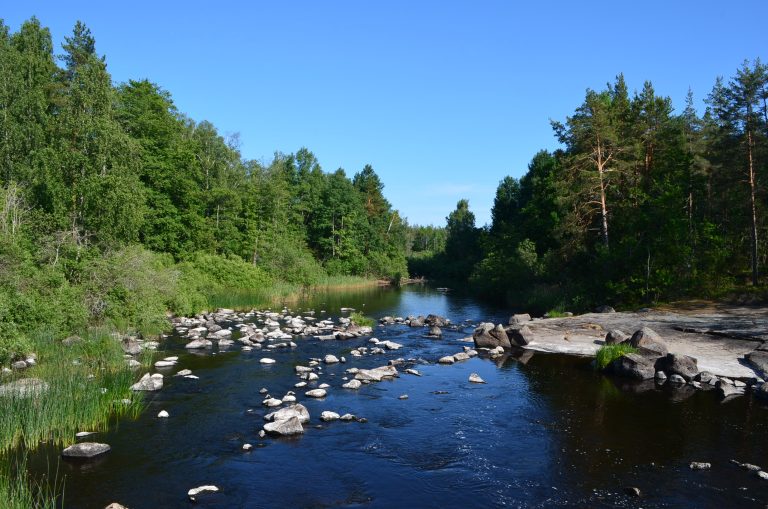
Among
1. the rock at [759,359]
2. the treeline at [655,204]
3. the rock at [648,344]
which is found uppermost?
the treeline at [655,204]

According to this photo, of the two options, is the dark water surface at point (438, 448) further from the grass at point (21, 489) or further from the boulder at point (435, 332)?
the boulder at point (435, 332)

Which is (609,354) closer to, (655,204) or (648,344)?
(648,344)

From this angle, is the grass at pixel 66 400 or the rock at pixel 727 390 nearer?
the grass at pixel 66 400

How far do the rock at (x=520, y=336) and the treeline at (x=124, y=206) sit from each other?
2031 cm

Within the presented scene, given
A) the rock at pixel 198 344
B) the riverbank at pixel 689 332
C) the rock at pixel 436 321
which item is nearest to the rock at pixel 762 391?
the riverbank at pixel 689 332

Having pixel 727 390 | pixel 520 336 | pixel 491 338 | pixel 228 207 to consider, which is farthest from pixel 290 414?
pixel 228 207

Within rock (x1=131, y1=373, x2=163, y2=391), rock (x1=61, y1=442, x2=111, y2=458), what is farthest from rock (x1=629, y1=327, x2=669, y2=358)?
rock (x1=61, y1=442, x2=111, y2=458)

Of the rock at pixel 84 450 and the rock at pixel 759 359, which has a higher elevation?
the rock at pixel 759 359

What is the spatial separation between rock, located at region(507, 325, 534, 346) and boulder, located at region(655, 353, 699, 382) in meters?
8.05

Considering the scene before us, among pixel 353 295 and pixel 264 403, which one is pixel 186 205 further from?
pixel 264 403

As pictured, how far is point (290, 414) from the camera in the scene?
16.3 meters

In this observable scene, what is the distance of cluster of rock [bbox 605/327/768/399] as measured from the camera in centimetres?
2022

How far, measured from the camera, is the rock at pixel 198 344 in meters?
27.2

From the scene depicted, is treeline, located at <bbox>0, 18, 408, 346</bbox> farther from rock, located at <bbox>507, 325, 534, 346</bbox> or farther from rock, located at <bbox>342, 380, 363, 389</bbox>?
rock, located at <bbox>507, 325, 534, 346</bbox>
